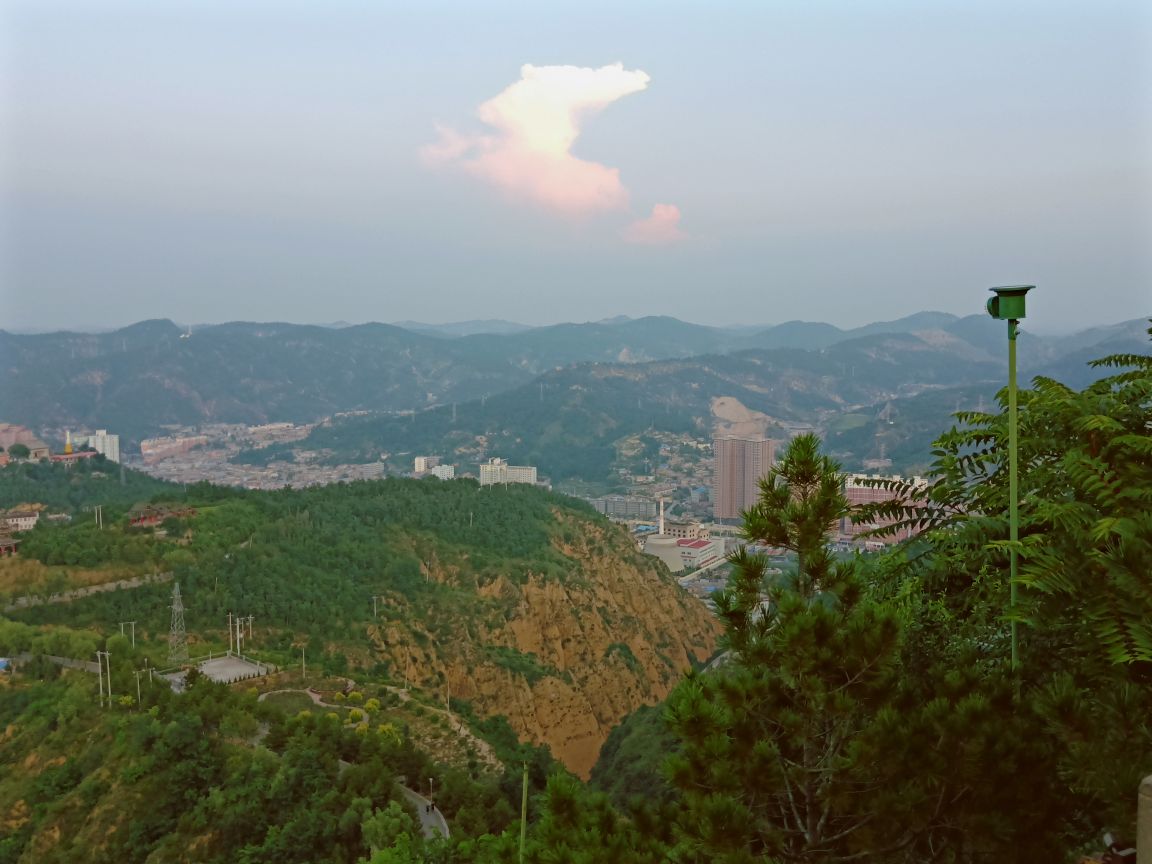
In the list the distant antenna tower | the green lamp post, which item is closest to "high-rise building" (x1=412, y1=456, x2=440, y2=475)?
the distant antenna tower

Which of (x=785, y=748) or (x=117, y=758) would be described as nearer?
(x=785, y=748)

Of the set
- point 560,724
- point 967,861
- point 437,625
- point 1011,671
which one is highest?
point 1011,671

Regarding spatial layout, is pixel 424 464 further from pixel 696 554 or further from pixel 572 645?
pixel 572 645

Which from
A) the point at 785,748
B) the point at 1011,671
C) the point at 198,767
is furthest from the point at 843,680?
the point at 198,767

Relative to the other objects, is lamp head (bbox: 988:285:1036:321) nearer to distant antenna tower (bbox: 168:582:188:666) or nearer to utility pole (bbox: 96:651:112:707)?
utility pole (bbox: 96:651:112:707)

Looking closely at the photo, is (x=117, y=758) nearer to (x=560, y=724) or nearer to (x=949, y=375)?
(x=560, y=724)

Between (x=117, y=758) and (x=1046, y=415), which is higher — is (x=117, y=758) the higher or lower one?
the lower one

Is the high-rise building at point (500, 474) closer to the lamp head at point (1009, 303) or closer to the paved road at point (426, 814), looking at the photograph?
the paved road at point (426, 814)

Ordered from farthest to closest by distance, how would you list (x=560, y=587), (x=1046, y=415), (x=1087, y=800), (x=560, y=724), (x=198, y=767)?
(x=560, y=587) → (x=560, y=724) → (x=198, y=767) → (x=1046, y=415) → (x=1087, y=800)
